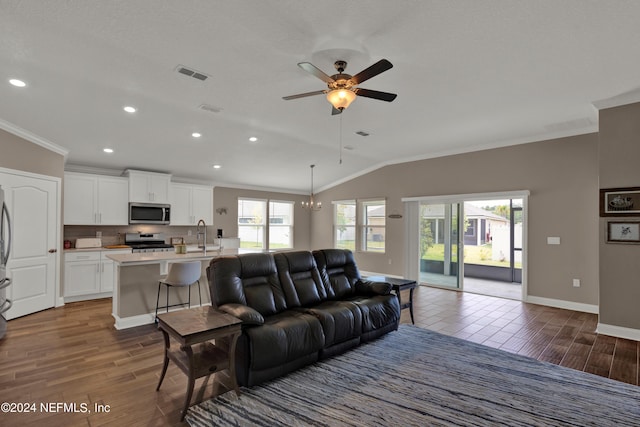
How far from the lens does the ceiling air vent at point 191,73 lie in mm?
3221

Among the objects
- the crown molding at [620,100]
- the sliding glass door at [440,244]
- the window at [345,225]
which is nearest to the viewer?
the crown molding at [620,100]

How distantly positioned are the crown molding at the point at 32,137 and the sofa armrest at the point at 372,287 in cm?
498

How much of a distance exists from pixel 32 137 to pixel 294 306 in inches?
179

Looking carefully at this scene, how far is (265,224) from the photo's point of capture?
9039 millimetres

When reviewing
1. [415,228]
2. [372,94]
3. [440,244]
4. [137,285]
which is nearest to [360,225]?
[415,228]

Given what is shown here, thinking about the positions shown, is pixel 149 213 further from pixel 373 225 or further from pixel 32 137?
pixel 373 225

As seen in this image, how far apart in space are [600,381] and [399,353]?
1710 mm

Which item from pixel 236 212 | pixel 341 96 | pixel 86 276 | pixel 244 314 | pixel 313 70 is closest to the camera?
pixel 313 70

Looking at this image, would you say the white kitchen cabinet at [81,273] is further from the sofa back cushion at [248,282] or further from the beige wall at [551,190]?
the beige wall at [551,190]

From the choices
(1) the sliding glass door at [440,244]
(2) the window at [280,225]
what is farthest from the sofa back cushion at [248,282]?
(2) the window at [280,225]

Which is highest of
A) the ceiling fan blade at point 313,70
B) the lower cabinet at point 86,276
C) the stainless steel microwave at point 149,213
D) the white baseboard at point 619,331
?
the ceiling fan blade at point 313,70

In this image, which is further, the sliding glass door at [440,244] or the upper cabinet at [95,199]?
the sliding glass door at [440,244]

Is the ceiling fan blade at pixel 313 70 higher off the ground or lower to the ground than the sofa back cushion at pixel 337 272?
higher

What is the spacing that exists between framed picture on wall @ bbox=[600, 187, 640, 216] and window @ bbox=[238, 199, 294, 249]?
23.3 feet
